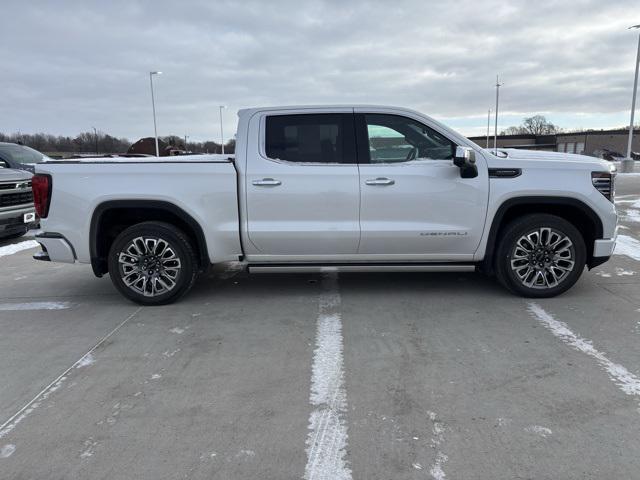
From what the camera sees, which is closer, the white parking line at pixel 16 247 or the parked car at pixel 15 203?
the white parking line at pixel 16 247

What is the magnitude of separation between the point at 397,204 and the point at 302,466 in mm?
2915

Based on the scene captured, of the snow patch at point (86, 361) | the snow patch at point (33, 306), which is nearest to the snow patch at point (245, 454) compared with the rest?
the snow patch at point (86, 361)

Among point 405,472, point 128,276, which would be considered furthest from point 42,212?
point 405,472

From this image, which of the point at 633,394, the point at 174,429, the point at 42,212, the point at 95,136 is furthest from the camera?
the point at 95,136

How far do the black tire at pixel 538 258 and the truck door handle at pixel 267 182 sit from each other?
7.66 ft

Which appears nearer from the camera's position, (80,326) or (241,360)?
(241,360)

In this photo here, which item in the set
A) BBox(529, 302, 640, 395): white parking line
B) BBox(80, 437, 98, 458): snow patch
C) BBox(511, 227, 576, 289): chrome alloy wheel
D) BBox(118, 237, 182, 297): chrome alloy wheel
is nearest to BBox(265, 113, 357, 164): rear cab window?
BBox(118, 237, 182, 297): chrome alloy wheel

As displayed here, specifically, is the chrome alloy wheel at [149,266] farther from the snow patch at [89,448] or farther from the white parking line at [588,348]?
the white parking line at [588,348]

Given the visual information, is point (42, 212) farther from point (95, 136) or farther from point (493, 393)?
point (95, 136)

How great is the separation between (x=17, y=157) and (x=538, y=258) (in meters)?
10.8

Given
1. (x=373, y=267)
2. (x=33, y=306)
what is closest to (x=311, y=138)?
(x=373, y=267)

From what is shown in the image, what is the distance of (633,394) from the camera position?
10.5ft

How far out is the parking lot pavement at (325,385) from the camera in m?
2.63

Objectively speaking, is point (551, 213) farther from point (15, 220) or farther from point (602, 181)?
point (15, 220)
